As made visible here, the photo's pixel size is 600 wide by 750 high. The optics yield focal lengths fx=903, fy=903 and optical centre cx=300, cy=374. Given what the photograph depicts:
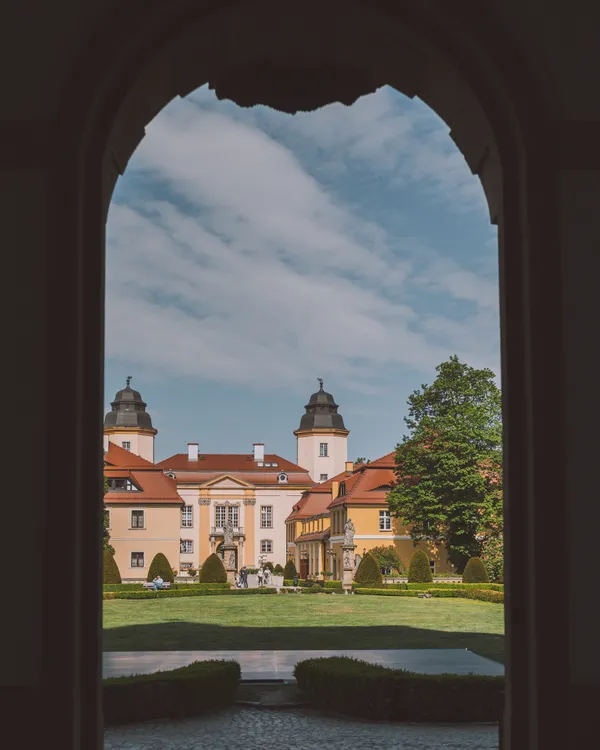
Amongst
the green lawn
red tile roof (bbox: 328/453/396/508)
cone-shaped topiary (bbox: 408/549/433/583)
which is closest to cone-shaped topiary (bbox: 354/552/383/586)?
cone-shaped topiary (bbox: 408/549/433/583)

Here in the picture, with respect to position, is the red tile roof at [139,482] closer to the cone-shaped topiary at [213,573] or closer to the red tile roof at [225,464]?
the cone-shaped topiary at [213,573]

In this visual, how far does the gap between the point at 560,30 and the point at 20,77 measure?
268 cm

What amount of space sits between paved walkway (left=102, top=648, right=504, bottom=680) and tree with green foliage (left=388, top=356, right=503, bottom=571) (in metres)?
26.0

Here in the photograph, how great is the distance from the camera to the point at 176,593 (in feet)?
120

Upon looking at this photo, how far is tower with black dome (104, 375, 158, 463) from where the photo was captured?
84.0 metres

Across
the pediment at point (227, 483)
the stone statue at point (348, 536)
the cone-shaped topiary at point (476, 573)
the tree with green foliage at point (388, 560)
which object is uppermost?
the pediment at point (227, 483)

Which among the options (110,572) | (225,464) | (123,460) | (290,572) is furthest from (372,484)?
(225,464)

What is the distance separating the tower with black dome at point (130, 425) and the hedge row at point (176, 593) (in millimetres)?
44821

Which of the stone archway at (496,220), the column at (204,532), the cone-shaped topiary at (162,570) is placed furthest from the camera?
the column at (204,532)

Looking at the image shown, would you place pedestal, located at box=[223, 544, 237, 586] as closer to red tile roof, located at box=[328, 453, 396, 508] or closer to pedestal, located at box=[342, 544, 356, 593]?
pedestal, located at box=[342, 544, 356, 593]

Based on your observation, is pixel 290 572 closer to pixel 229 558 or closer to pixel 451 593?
pixel 229 558

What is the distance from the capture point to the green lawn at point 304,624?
16453mm

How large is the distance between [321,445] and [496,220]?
86.5 metres

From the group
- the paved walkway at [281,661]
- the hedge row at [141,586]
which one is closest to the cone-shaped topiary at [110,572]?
the hedge row at [141,586]
